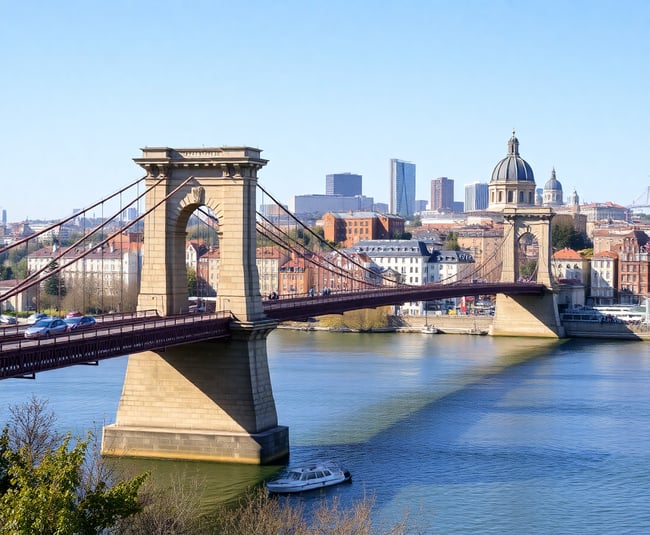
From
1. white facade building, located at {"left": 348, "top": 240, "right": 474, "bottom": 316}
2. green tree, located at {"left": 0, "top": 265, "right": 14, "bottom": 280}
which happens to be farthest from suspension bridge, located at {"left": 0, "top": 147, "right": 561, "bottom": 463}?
white facade building, located at {"left": 348, "top": 240, "right": 474, "bottom": 316}

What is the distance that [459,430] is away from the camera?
3962cm

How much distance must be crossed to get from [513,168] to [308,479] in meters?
70.2

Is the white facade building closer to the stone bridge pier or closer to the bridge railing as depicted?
the stone bridge pier

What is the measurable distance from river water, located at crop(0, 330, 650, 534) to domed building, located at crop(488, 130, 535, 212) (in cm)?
3293

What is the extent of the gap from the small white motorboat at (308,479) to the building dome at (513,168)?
6846 cm

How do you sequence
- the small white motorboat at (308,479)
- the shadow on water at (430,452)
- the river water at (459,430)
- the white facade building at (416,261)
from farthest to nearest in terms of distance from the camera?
the white facade building at (416,261) → the shadow on water at (430,452) → the small white motorboat at (308,479) → the river water at (459,430)

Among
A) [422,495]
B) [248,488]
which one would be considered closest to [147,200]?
[248,488]

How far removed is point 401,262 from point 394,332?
2272 centimetres

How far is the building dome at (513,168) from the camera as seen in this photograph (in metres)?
97.5

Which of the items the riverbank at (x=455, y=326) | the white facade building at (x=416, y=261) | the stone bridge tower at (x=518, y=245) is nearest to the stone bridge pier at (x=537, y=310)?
the stone bridge tower at (x=518, y=245)

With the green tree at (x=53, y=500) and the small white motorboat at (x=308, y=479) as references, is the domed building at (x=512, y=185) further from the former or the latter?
the green tree at (x=53, y=500)

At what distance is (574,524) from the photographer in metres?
28.2

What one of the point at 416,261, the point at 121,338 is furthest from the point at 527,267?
the point at 121,338

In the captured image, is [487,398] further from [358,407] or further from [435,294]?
[435,294]
